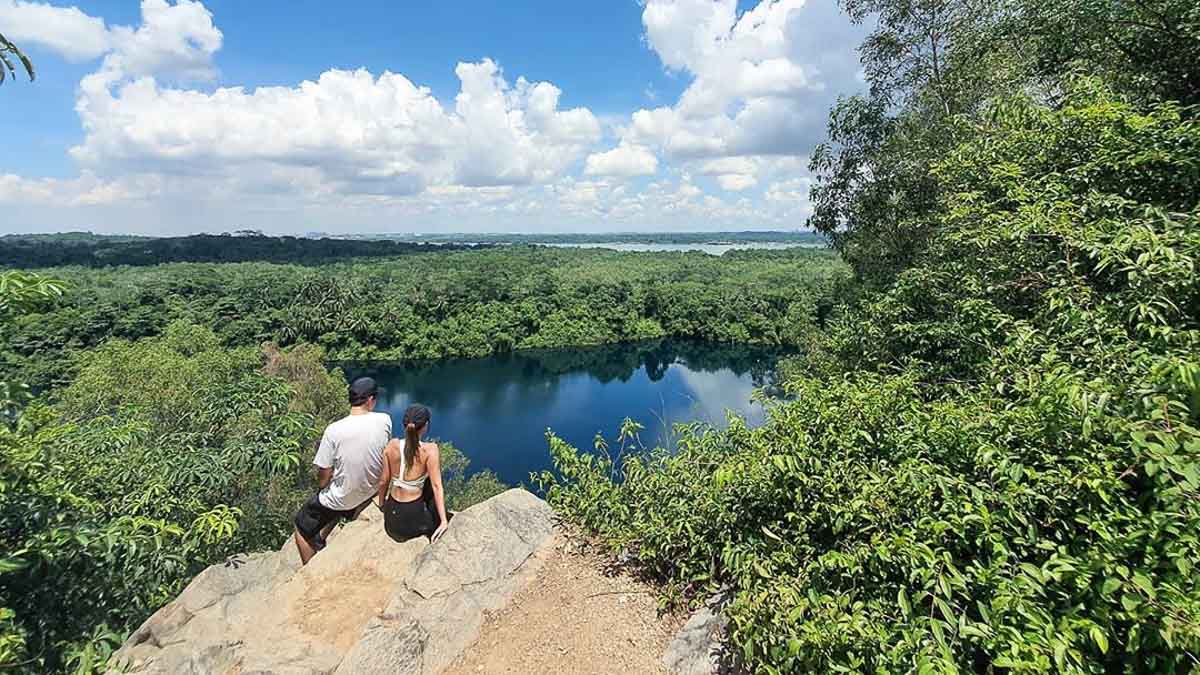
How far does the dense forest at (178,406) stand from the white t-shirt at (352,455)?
596 millimetres

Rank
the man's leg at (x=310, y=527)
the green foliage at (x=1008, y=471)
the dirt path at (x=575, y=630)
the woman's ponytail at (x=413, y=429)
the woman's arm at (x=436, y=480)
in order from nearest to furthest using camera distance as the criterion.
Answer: the green foliage at (x=1008, y=471) < the dirt path at (x=575, y=630) < the woman's ponytail at (x=413, y=429) < the woman's arm at (x=436, y=480) < the man's leg at (x=310, y=527)

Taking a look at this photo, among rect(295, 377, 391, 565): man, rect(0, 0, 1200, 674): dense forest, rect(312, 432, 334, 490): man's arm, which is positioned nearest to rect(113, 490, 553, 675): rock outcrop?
rect(295, 377, 391, 565): man

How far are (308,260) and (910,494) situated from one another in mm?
101157

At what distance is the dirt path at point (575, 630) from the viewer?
9.70 feet

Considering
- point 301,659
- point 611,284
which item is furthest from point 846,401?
point 611,284

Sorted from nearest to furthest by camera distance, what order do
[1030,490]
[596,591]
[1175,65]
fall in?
[1030,490]
[596,591]
[1175,65]

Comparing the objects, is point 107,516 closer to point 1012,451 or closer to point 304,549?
point 304,549

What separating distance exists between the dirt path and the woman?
80 centimetres

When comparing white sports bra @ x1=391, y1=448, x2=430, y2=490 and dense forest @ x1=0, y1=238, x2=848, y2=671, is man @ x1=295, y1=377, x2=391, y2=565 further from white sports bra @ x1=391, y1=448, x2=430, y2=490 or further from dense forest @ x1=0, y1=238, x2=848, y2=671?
dense forest @ x1=0, y1=238, x2=848, y2=671

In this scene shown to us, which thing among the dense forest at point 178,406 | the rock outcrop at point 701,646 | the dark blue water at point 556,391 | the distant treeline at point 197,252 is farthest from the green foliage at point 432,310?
the rock outcrop at point 701,646

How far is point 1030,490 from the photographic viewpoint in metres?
1.90

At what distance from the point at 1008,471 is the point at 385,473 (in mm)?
3367

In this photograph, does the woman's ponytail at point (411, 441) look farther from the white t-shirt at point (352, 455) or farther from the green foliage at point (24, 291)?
the green foliage at point (24, 291)

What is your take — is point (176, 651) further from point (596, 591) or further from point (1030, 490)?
point (1030, 490)
